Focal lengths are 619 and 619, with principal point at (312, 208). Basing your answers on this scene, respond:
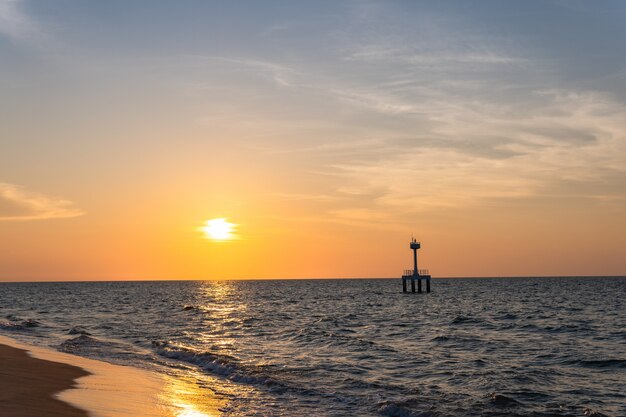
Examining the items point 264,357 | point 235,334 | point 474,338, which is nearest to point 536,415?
point 264,357

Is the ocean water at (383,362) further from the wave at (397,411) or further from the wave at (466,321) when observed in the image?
the wave at (466,321)

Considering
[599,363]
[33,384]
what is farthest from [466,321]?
[33,384]

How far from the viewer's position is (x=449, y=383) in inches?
916

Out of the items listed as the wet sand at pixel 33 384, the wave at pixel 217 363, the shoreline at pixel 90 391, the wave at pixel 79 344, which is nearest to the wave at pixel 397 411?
the shoreline at pixel 90 391

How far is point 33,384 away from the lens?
18.8 metres

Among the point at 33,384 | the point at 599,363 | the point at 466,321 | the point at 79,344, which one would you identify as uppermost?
the point at 33,384

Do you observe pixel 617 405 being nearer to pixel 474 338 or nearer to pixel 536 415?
pixel 536 415

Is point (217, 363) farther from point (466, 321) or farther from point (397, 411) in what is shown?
point (466, 321)

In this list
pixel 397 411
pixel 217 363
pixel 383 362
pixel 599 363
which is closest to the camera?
pixel 397 411

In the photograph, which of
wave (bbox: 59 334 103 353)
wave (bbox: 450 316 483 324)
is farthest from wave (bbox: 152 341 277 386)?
wave (bbox: 450 316 483 324)

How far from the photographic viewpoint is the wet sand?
583 inches

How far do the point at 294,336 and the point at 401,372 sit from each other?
15.5 meters

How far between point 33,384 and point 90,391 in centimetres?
174

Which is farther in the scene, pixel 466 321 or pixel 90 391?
pixel 466 321
